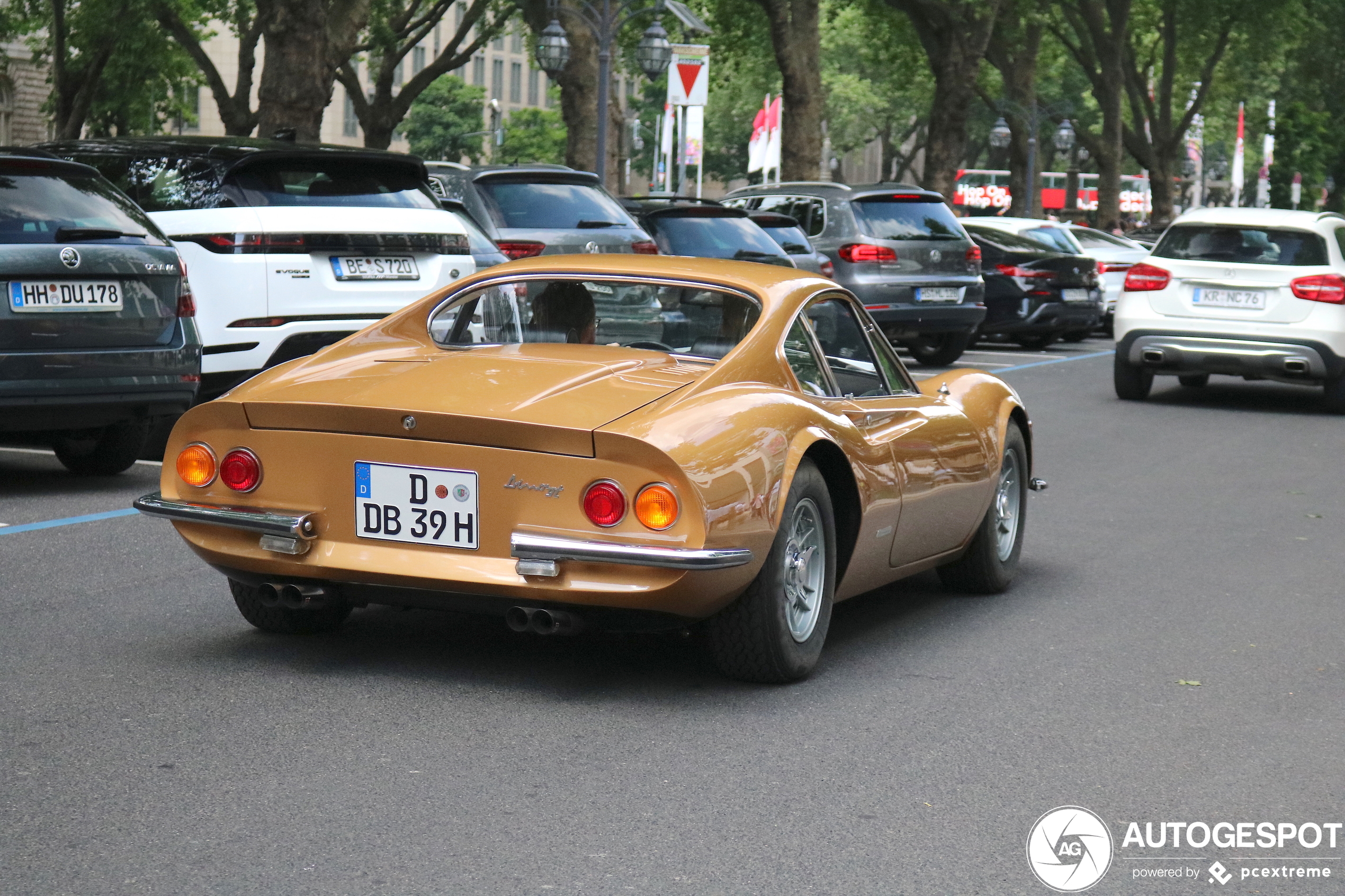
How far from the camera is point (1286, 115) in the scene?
7175cm

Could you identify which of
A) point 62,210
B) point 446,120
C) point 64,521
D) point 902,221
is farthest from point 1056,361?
point 446,120

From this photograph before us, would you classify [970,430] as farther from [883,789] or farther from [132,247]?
[132,247]

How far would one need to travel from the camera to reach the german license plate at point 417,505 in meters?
5.25

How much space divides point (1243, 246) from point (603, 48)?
9107mm

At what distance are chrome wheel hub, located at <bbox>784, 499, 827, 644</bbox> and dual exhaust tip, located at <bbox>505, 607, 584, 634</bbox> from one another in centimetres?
66

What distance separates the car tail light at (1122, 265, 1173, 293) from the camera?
16.4 m

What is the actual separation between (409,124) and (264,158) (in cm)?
8076

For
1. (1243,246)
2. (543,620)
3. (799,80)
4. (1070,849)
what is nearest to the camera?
(1070,849)

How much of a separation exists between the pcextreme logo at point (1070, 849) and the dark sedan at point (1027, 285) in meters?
18.6

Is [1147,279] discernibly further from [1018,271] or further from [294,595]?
[294,595]

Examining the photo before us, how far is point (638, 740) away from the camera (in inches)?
197

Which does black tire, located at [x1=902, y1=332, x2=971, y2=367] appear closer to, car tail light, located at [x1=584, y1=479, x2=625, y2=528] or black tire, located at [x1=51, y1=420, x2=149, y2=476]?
black tire, located at [x1=51, y1=420, x2=149, y2=476]

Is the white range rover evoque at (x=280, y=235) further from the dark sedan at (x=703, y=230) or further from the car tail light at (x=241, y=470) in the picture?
the dark sedan at (x=703, y=230)

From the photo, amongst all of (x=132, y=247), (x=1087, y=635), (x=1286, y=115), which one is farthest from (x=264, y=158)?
(x=1286, y=115)
